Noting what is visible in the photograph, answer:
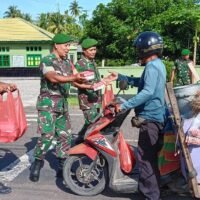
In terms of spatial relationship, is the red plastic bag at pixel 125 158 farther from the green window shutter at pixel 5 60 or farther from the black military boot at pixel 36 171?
the green window shutter at pixel 5 60

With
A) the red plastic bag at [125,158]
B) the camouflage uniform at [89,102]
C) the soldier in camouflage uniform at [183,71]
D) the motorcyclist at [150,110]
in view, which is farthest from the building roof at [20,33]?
the motorcyclist at [150,110]

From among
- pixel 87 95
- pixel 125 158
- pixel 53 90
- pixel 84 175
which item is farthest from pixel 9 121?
pixel 87 95

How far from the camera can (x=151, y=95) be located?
3.99m

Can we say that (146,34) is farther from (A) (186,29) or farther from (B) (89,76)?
(A) (186,29)

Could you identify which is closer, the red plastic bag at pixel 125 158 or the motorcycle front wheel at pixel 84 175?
the red plastic bag at pixel 125 158

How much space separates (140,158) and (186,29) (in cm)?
2125

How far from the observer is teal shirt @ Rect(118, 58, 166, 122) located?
3.97 m

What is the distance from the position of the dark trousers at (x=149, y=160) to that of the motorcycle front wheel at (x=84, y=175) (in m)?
0.51

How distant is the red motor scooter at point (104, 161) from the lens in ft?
14.2

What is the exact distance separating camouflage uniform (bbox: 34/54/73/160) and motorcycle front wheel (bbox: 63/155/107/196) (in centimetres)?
65

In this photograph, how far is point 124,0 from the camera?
26281mm

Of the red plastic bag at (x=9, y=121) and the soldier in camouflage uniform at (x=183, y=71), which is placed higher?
the soldier in camouflage uniform at (x=183, y=71)

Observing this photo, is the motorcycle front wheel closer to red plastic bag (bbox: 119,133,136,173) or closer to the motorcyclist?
red plastic bag (bbox: 119,133,136,173)

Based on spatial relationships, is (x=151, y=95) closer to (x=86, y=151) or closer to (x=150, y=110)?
(x=150, y=110)
